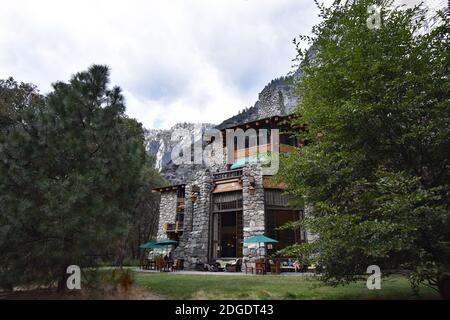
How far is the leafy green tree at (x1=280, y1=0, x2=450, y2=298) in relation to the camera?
5.23 metres

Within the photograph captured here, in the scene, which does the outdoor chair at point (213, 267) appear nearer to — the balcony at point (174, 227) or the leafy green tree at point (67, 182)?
the balcony at point (174, 227)

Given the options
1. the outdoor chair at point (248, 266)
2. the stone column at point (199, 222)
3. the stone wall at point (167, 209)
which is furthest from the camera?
the stone wall at point (167, 209)

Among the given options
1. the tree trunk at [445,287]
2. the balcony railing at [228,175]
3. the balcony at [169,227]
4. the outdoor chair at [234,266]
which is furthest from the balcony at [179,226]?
the tree trunk at [445,287]

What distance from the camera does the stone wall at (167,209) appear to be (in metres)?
24.5

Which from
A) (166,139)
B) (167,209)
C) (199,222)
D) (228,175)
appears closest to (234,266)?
(199,222)

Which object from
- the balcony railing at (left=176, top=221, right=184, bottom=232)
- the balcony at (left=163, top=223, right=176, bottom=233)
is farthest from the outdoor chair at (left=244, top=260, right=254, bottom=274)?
the balcony at (left=163, top=223, right=176, bottom=233)

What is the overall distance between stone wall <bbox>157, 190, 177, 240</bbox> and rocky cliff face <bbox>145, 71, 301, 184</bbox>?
144 inches

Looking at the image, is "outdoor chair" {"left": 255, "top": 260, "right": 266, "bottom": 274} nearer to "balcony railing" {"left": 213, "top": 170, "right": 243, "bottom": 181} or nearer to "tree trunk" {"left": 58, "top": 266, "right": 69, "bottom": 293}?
"balcony railing" {"left": 213, "top": 170, "right": 243, "bottom": 181}

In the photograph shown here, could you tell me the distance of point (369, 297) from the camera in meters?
6.50

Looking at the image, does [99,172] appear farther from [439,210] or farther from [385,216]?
[439,210]

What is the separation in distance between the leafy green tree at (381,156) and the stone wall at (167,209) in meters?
18.7
